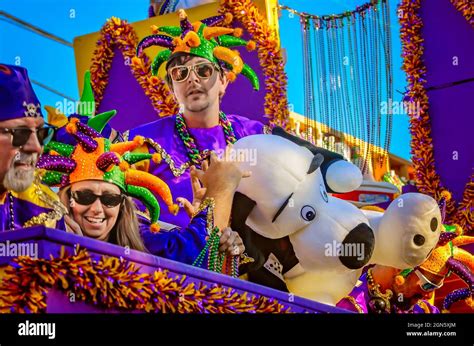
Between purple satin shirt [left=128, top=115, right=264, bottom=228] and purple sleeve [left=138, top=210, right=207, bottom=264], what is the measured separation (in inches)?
10.1

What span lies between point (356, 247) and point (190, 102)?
88cm

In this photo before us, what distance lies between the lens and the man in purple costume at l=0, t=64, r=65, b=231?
2600 mm

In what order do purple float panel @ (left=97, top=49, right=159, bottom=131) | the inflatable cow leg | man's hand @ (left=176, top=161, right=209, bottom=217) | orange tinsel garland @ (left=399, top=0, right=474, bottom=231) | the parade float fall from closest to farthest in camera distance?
man's hand @ (left=176, top=161, right=209, bottom=217)
the inflatable cow leg
the parade float
purple float panel @ (left=97, top=49, right=159, bottom=131)
orange tinsel garland @ (left=399, top=0, right=474, bottom=231)

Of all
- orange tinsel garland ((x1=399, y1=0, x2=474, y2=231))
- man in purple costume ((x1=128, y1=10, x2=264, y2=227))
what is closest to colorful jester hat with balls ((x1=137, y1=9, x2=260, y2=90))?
man in purple costume ((x1=128, y1=10, x2=264, y2=227))

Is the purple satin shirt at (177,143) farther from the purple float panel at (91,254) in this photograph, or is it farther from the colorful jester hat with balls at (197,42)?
the purple float panel at (91,254)

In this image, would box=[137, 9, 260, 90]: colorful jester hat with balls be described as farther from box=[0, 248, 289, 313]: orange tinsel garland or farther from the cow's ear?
box=[0, 248, 289, 313]: orange tinsel garland

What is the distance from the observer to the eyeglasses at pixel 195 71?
11.5ft

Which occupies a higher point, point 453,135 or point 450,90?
point 450,90

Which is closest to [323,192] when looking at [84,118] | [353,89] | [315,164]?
[315,164]

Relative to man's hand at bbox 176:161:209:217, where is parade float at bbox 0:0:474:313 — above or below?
above

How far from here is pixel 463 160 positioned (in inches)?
179

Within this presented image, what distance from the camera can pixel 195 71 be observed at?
3.51m

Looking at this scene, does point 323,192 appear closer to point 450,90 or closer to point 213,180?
point 213,180
